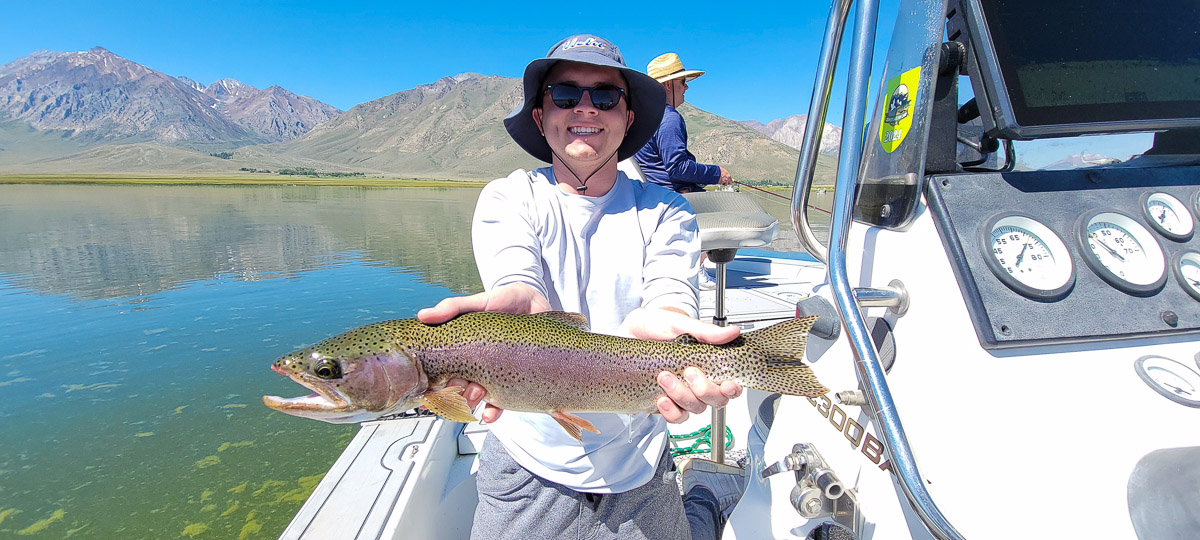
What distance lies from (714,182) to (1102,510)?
5489mm

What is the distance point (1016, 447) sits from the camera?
5.34 feet

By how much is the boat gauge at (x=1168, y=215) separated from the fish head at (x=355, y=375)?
299 cm

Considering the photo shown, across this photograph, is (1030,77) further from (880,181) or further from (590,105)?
(590,105)

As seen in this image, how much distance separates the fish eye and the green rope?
3.12 metres

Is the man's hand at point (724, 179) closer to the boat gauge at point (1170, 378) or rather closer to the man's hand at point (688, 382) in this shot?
the man's hand at point (688, 382)

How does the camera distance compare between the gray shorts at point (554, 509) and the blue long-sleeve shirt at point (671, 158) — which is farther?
the blue long-sleeve shirt at point (671, 158)

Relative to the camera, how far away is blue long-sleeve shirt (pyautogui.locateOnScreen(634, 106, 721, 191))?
588cm

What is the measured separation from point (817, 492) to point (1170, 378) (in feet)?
3.88

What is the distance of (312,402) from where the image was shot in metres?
2.13

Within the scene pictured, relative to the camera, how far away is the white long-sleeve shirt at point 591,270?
2.64 metres

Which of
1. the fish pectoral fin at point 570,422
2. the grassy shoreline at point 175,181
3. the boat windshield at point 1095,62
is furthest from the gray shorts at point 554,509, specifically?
the grassy shoreline at point 175,181

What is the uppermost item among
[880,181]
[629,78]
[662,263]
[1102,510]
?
[629,78]

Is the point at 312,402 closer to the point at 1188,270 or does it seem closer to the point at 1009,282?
the point at 1009,282

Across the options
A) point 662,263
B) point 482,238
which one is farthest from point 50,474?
point 662,263
